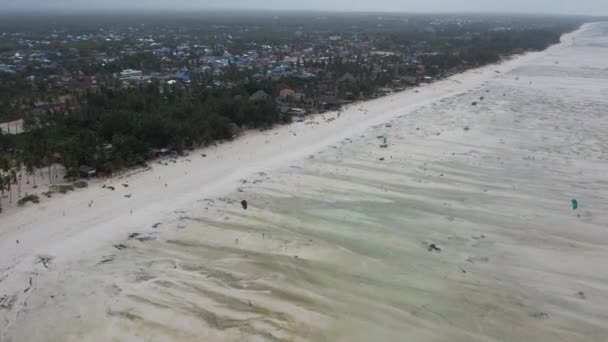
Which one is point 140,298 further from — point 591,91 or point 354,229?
point 591,91

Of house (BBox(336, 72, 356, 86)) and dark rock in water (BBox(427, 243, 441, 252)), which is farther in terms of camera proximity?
house (BBox(336, 72, 356, 86))

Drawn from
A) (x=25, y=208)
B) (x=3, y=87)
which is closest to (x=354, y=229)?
(x=25, y=208)

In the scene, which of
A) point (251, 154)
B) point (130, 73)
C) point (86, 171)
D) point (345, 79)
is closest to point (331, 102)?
point (345, 79)

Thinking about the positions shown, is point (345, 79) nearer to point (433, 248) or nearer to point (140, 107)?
point (140, 107)

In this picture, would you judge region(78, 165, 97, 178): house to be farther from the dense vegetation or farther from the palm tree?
the palm tree

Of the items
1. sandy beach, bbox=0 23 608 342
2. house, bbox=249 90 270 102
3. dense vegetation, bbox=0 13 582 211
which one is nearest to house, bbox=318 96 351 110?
dense vegetation, bbox=0 13 582 211

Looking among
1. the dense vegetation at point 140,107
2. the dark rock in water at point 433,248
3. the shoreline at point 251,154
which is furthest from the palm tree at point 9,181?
the dark rock in water at point 433,248

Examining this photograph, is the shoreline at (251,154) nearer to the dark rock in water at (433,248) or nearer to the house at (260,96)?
the house at (260,96)
